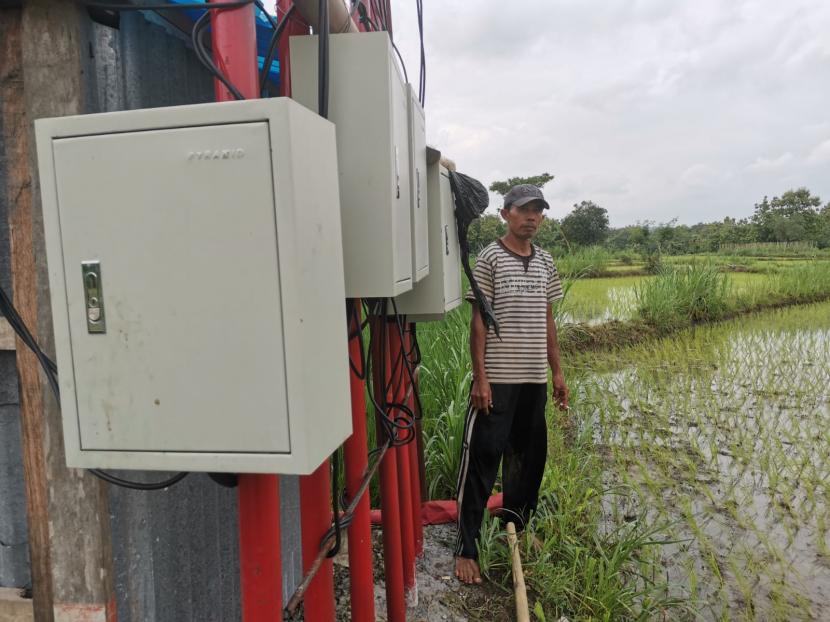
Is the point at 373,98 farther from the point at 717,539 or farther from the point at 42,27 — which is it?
the point at 717,539

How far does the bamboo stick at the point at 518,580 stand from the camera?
1929 millimetres

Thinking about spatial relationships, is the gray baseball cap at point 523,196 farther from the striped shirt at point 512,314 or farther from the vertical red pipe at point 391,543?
the vertical red pipe at point 391,543

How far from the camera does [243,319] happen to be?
31.8 inches

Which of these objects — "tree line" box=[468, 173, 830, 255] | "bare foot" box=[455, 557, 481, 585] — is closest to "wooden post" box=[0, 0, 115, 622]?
"bare foot" box=[455, 557, 481, 585]

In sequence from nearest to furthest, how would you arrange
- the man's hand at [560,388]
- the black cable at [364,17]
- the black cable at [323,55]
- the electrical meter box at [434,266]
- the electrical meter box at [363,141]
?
the black cable at [323,55] < the electrical meter box at [363,141] < the black cable at [364,17] < the electrical meter box at [434,266] < the man's hand at [560,388]

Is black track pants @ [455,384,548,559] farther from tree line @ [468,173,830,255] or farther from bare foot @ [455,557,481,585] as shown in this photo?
tree line @ [468,173,830,255]

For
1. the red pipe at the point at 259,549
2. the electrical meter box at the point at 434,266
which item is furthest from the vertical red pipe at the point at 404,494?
the red pipe at the point at 259,549

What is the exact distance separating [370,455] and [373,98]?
103cm

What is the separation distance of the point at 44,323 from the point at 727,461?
3.75 metres

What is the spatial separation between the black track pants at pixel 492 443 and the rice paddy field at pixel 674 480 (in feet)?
0.34

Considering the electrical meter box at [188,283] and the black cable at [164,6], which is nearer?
the electrical meter box at [188,283]

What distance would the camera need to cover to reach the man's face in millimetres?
2316

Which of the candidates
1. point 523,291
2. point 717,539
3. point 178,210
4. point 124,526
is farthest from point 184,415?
point 717,539

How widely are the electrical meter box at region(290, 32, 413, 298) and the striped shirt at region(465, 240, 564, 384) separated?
1.16 metres
